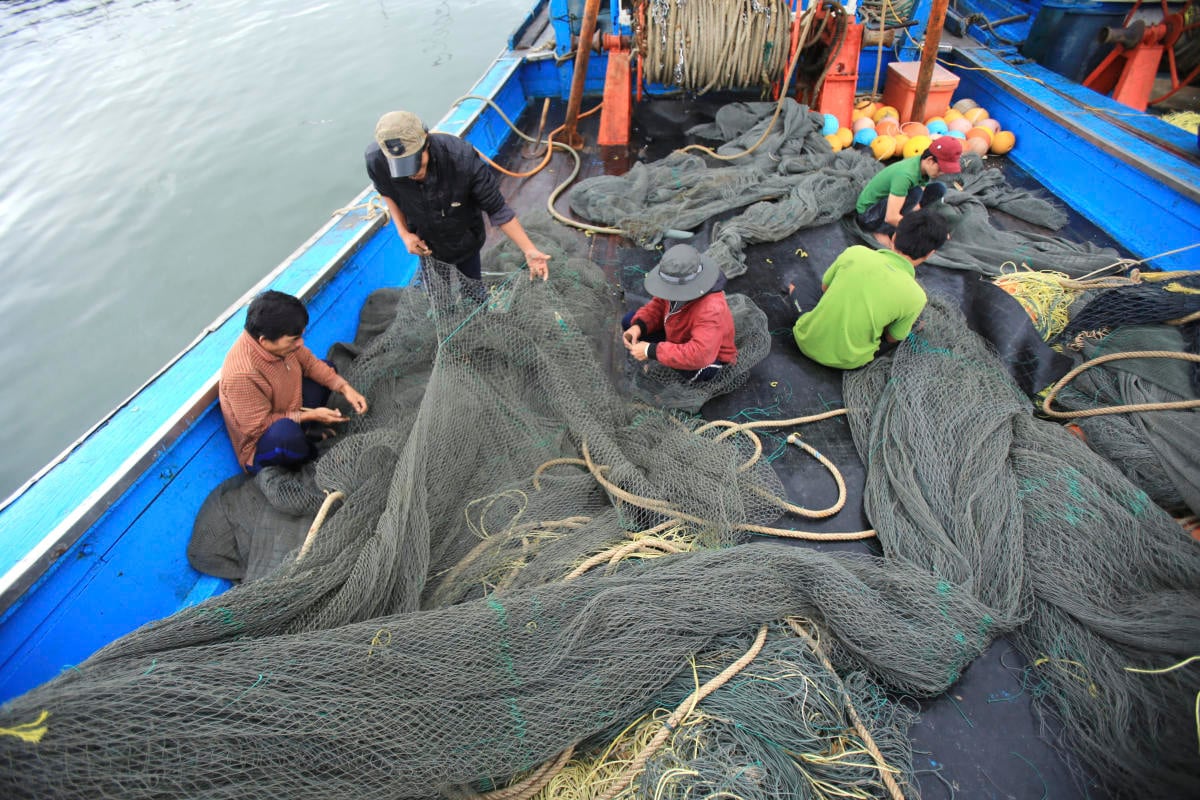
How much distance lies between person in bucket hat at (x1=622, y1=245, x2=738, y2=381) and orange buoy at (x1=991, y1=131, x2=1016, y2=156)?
4780 millimetres

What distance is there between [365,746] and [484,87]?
638 centimetres

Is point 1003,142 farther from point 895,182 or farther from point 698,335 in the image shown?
point 698,335

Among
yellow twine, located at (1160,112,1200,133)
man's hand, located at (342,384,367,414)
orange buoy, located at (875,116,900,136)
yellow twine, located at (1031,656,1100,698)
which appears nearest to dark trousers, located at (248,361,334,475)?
man's hand, located at (342,384,367,414)

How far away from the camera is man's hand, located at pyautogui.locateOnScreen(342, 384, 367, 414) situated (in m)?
2.90

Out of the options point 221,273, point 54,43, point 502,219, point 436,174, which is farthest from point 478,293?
point 54,43

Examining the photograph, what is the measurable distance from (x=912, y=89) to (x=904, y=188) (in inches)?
102

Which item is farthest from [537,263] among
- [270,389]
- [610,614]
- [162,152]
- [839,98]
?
[162,152]

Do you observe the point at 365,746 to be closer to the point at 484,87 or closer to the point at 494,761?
the point at 494,761

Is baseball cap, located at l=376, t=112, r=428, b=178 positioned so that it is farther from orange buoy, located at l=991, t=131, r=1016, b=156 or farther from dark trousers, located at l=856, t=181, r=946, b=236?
orange buoy, located at l=991, t=131, r=1016, b=156

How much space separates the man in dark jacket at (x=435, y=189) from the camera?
270cm

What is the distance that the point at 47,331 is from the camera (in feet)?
19.0

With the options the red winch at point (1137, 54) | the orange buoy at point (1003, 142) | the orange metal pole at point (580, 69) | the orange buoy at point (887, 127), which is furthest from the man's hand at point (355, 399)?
the red winch at point (1137, 54)

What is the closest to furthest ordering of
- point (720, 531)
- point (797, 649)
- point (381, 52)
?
point (797, 649) < point (720, 531) < point (381, 52)

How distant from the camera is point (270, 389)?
262cm
